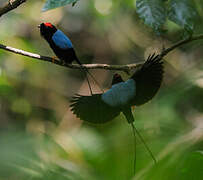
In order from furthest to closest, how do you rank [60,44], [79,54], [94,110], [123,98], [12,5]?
[79,54], [60,44], [12,5], [94,110], [123,98]

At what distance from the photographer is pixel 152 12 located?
1.10 meters

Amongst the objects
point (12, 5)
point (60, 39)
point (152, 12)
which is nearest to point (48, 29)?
point (60, 39)

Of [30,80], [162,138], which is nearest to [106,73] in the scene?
[30,80]

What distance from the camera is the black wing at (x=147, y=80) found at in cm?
103

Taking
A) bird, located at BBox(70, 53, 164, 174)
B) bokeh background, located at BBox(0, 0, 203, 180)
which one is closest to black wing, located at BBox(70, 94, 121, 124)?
bird, located at BBox(70, 53, 164, 174)

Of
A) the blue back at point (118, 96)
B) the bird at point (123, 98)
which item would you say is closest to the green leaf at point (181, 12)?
the bird at point (123, 98)

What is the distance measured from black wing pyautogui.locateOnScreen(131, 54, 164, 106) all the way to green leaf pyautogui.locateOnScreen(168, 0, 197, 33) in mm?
144

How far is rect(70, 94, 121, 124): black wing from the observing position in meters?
0.97

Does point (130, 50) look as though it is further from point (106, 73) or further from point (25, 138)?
point (25, 138)

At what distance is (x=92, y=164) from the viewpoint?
48 centimetres

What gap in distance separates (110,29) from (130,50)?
43cm

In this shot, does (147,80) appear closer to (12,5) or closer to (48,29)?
(12,5)

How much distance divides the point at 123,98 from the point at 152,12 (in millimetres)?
355

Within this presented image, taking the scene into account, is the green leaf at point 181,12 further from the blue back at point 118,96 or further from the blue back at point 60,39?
the blue back at point 60,39
